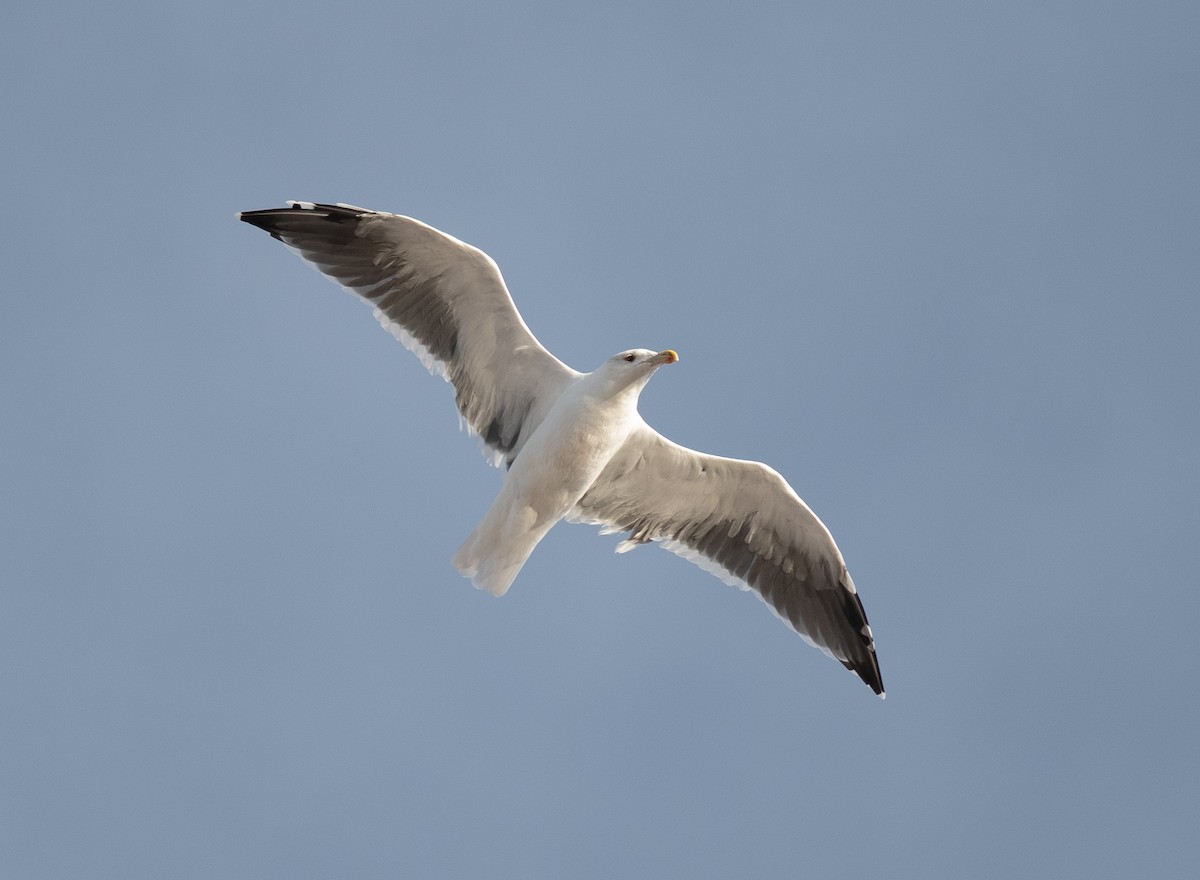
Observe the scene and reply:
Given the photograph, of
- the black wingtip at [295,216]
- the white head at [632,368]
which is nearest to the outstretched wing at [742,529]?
the white head at [632,368]

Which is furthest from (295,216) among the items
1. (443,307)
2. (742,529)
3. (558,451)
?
(742,529)

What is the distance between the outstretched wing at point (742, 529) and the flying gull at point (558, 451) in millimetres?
12

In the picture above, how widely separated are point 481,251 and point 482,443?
1.68 metres

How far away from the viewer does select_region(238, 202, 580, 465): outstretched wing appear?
1267 cm

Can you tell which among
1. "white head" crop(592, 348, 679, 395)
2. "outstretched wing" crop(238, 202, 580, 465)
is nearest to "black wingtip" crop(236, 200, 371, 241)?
"outstretched wing" crop(238, 202, 580, 465)

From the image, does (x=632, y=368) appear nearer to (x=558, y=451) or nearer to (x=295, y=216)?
(x=558, y=451)

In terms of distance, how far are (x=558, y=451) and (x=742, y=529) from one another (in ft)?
7.46

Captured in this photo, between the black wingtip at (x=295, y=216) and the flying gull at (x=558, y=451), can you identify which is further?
the black wingtip at (x=295, y=216)

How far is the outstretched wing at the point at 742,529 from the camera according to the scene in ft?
43.0

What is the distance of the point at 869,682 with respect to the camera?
13.8 meters

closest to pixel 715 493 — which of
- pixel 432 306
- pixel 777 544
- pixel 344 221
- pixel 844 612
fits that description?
pixel 777 544

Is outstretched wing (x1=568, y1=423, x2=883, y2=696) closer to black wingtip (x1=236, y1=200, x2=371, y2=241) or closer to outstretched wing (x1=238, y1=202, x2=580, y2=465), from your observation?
outstretched wing (x1=238, y1=202, x2=580, y2=465)

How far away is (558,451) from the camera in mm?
12117

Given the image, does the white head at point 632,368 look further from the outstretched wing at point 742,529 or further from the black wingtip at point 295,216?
the black wingtip at point 295,216
